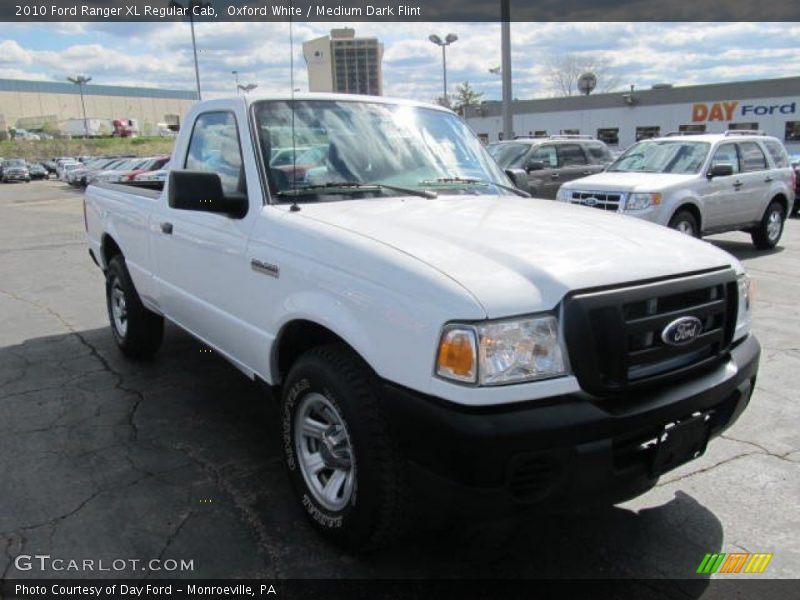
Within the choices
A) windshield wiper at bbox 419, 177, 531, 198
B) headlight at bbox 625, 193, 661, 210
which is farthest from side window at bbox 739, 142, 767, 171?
windshield wiper at bbox 419, 177, 531, 198

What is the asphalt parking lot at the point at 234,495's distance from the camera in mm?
2898

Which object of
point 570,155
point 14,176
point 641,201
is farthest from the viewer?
point 14,176

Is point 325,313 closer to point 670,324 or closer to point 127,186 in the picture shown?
point 670,324

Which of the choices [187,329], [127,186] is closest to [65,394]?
[187,329]

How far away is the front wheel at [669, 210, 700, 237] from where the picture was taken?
9.91m

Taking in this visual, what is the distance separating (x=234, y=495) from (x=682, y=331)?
7.50 ft

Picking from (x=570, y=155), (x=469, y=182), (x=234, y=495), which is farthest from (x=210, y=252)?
(x=570, y=155)

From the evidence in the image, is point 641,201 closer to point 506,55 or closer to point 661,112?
point 506,55

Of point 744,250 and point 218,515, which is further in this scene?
point 744,250

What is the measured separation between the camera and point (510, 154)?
14594 mm

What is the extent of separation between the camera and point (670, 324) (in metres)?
2.54

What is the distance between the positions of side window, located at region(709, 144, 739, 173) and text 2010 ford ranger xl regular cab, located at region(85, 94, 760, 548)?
27.3ft

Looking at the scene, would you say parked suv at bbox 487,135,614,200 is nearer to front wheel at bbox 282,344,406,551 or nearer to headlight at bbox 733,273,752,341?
headlight at bbox 733,273,752,341

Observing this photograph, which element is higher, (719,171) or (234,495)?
(719,171)
